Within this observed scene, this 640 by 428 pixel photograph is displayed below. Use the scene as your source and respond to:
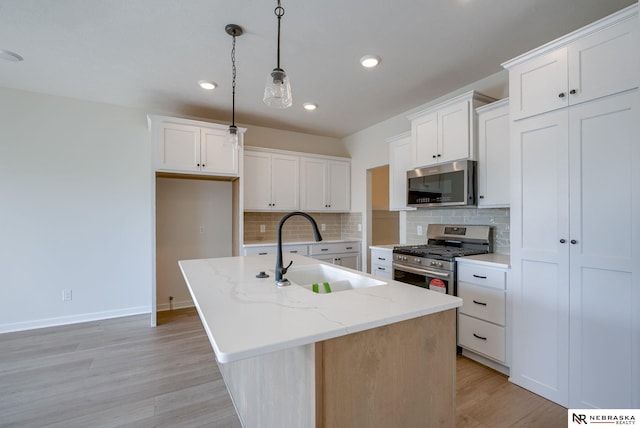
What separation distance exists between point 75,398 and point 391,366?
2.32 m

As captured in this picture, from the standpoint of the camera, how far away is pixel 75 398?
204cm

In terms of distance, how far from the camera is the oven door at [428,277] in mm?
2588

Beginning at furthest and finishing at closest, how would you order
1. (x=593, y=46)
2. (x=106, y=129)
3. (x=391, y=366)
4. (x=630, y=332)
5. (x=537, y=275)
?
(x=106, y=129) < (x=537, y=275) < (x=593, y=46) < (x=630, y=332) < (x=391, y=366)

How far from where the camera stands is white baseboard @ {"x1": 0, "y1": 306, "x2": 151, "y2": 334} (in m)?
3.21

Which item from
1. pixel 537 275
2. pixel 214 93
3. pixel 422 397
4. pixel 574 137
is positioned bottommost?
pixel 422 397

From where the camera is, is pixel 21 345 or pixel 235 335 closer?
pixel 235 335

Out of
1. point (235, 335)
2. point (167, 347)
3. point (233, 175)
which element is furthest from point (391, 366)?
point (233, 175)

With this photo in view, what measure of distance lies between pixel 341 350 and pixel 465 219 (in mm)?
2629

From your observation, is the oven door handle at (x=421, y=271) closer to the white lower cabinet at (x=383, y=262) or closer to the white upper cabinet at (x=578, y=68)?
the white lower cabinet at (x=383, y=262)

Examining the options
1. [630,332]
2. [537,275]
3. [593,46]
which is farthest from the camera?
[537,275]

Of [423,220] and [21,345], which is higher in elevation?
[423,220]

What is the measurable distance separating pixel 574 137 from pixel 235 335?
2.27 m

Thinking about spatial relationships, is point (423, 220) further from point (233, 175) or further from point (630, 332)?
point (233, 175)
